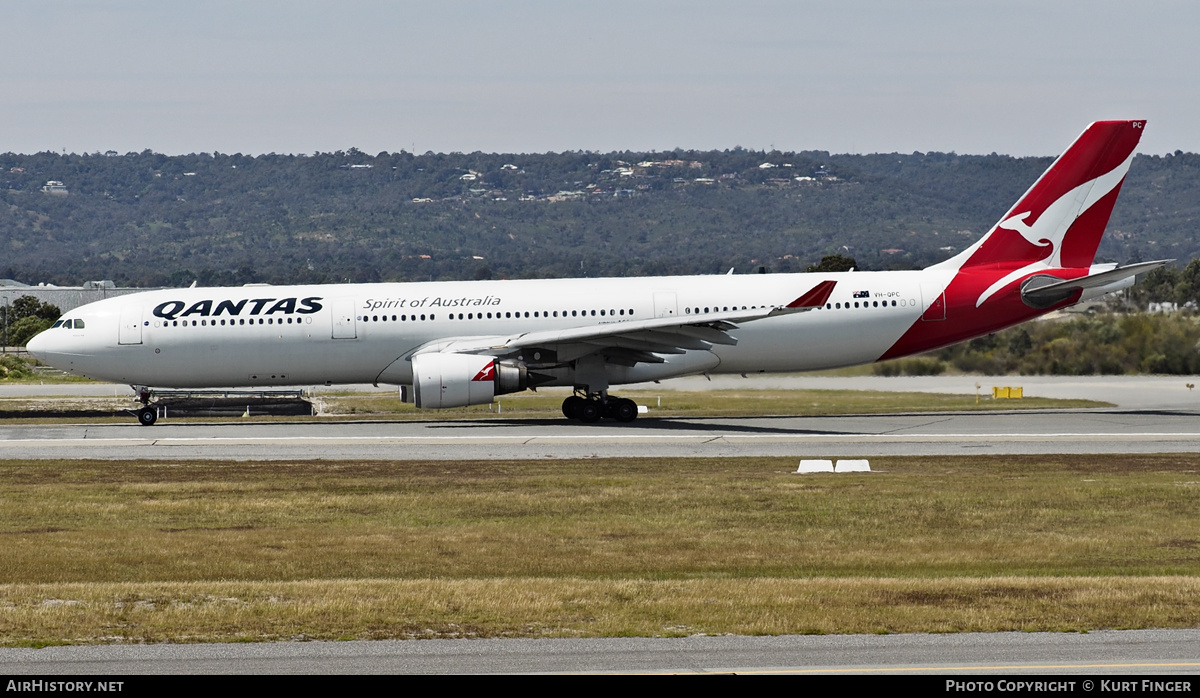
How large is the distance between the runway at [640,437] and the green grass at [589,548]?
1.77m

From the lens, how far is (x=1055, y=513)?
20.2 m

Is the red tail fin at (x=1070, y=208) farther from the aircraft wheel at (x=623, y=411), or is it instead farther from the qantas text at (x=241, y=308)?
the qantas text at (x=241, y=308)

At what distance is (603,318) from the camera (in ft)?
116

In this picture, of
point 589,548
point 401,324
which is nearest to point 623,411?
point 401,324

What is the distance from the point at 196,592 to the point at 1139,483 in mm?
16360

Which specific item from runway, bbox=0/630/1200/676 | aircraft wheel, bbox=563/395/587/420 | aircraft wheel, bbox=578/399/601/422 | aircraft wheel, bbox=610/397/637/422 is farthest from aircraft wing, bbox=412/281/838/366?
runway, bbox=0/630/1200/676

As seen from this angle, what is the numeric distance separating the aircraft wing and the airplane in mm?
73

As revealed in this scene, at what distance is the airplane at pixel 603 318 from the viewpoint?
34.8 metres

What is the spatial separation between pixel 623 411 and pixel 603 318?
253cm

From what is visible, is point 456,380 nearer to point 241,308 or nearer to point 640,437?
point 640,437

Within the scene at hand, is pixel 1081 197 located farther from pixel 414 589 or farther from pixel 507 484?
pixel 414 589

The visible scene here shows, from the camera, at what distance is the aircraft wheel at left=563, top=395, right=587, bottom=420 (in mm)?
35878

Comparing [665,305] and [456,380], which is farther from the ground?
[665,305]

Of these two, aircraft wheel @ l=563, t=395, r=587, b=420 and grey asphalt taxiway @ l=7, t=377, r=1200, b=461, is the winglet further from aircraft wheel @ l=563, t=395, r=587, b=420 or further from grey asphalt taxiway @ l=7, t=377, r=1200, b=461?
aircraft wheel @ l=563, t=395, r=587, b=420
